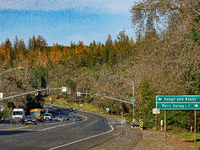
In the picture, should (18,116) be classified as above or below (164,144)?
below

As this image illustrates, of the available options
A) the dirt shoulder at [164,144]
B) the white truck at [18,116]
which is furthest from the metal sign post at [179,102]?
the white truck at [18,116]

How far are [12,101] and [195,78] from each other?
186ft

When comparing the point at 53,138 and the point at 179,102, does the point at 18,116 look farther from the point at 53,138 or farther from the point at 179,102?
the point at 179,102

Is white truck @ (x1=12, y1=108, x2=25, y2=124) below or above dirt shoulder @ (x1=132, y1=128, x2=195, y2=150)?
below

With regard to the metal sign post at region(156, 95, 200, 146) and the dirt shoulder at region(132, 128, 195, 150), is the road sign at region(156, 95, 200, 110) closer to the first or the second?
the metal sign post at region(156, 95, 200, 146)

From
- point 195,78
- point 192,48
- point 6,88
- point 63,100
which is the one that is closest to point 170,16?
point 192,48

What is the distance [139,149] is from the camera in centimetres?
1655

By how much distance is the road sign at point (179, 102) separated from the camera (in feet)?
61.0

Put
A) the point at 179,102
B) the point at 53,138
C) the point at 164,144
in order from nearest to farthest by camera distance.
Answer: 1. the point at 179,102
2. the point at 164,144
3. the point at 53,138

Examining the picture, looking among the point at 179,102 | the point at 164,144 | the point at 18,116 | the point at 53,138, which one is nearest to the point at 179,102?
the point at 179,102

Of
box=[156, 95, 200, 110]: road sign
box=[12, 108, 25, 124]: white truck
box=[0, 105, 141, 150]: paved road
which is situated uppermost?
box=[156, 95, 200, 110]: road sign

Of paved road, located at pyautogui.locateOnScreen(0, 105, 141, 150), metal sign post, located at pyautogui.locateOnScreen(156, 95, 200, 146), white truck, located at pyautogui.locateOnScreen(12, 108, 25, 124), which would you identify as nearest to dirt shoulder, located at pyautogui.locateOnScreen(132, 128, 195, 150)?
metal sign post, located at pyautogui.locateOnScreen(156, 95, 200, 146)

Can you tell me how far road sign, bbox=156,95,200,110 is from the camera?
18594 mm

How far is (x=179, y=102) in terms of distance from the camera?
18.8m
